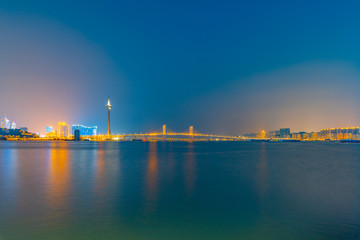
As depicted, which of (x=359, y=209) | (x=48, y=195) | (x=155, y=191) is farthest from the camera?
(x=155, y=191)

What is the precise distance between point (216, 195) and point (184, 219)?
12.9 ft

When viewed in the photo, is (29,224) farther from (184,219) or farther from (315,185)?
(315,185)

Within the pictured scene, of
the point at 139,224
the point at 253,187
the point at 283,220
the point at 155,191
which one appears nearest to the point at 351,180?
the point at 253,187

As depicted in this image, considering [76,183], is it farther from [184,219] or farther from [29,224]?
[184,219]

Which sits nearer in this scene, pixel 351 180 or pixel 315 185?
pixel 315 185

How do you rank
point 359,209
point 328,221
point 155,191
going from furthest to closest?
point 155,191, point 359,209, point 328,221

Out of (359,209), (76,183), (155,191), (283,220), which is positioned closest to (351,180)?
(359,209)

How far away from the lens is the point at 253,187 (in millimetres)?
14062

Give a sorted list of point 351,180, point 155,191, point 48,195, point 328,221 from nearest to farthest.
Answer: point 328,221, point 48,195, point 155,191, point 351,180

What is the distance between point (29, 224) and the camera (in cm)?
767

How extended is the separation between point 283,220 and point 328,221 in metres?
1.29

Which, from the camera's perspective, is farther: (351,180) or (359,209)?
(351,180)

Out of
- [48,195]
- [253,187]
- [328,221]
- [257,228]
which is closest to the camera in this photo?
[257,228]

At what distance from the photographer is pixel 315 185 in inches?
573
